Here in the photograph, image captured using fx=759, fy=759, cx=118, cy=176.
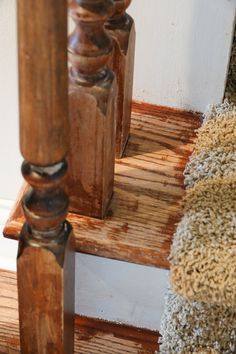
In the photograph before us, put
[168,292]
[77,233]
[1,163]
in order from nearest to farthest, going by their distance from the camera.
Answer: [77,233] < [168,292] < [1,163]

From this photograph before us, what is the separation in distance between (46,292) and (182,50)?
18.1 inches

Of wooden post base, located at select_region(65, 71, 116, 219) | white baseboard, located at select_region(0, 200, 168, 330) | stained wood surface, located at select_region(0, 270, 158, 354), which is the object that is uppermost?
wooden post base, located at select_region(65, 71, 116, 219)

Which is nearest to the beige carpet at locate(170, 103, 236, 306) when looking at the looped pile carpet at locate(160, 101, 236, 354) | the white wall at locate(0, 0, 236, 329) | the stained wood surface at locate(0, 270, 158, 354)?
the looped pile carpet at locate(160, 101, 236, 354)

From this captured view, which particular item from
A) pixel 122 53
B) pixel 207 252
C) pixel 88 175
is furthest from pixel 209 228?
pixel 122 53

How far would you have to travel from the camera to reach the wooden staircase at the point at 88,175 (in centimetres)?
80

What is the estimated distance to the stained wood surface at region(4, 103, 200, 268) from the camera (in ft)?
3.37

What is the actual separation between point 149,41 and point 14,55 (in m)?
0.25

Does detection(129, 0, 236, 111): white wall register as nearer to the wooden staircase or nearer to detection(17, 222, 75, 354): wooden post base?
the wooden staircase

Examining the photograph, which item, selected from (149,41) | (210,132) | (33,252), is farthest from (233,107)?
(33,252)

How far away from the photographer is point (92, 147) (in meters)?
0.99

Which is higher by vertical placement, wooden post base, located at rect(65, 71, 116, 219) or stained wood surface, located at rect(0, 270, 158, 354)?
wooden post base, located at rect(65, 71, 116, 219)

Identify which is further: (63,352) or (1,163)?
(1,163)

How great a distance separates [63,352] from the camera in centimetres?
105

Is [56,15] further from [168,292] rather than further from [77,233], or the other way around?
[168,292]
